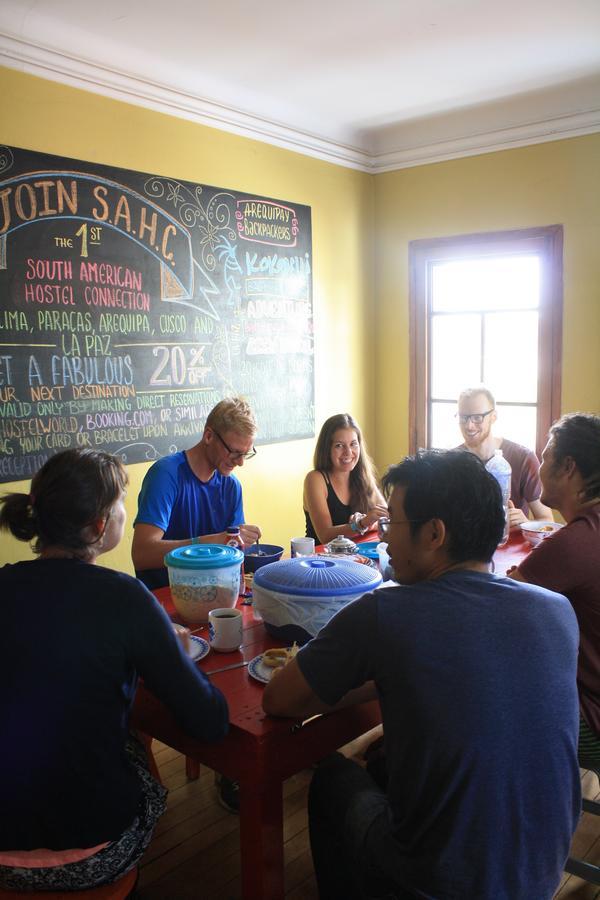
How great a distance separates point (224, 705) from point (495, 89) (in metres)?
3.40

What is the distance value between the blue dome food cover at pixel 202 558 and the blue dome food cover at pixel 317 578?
115mm

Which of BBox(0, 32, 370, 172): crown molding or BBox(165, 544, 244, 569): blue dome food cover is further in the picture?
BBox(0, 32, 370, 172): crown molding

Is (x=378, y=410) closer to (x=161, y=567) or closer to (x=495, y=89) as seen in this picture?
(x=495, y=89)

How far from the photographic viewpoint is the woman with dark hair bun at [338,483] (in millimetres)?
2957

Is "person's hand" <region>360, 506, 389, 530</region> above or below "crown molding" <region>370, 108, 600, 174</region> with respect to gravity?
below

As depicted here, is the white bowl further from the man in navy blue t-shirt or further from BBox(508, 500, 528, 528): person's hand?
the man in navy blue t-shirt

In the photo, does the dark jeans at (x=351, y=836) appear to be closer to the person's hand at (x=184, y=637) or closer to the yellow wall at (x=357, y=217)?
the person's hand at (x=184, y=637)

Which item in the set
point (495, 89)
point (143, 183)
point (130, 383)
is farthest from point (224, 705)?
point (495, 89)

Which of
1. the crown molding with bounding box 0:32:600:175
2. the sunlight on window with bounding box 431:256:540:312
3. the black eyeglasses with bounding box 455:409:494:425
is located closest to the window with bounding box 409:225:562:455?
the sunlight on window with bounding box 431:256:540:312

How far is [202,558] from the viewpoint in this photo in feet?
6.04

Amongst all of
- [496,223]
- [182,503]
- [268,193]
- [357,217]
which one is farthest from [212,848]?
[357,217]

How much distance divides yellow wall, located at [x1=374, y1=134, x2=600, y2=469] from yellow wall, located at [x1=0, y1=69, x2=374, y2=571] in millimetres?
120

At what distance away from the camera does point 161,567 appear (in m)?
2.34

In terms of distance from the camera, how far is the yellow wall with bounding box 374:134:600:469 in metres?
3.73
